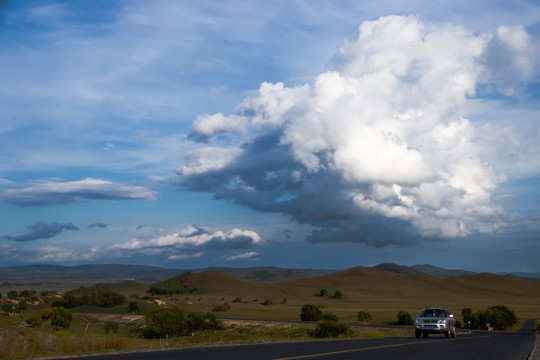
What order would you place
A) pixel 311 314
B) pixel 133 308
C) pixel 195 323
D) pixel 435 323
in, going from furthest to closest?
pixel 133 308 → pixel 311 314 → pixel 195 323 → pixel 435 323

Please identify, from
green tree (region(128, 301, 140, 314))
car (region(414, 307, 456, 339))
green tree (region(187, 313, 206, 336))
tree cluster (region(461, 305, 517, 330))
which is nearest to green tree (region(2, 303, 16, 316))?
green tree (region(128, 301, 140, 314))

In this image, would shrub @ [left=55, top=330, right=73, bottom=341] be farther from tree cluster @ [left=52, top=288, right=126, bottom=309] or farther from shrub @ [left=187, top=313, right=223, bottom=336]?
tree cluster @ [left=52, top=288, right=126, bottom=309]

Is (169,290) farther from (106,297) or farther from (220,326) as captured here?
(220,326)

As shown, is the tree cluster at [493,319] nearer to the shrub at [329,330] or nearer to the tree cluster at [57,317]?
the shrub at [329,330]

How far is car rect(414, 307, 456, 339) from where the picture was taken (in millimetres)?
30544

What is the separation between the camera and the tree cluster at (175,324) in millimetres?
55688

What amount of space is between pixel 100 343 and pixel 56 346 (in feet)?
6.53

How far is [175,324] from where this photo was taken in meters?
57.4

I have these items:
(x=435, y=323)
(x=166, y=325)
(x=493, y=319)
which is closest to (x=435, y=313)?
(x=435, y=323)

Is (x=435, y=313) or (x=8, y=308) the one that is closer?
(x=435, y=313)

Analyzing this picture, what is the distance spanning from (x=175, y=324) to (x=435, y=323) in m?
33.9

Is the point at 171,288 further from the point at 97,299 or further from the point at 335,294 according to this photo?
the point at 97,299

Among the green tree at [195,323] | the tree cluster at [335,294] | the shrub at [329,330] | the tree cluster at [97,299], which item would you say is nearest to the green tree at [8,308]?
the tree cluster at [97,299]

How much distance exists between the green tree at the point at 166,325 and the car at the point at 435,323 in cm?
3108
